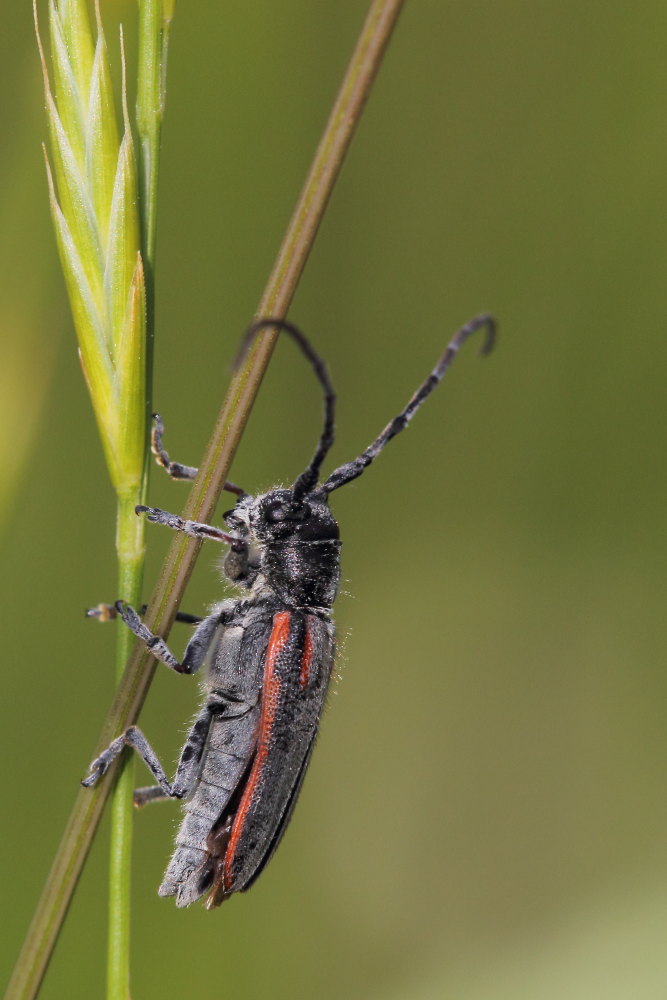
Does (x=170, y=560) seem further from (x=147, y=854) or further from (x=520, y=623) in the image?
(x=520, y=623)

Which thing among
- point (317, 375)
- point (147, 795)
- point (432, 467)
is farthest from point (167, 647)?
point (432, 467)

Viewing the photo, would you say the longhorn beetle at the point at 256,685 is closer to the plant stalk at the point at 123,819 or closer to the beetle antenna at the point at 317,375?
the beetle antenna at the point at 317,375

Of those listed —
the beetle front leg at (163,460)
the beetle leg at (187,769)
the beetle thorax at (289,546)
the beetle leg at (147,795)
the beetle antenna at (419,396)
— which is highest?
the beetle antenna at (419,396)

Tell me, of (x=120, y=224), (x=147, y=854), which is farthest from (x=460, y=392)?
(x=120, y=224)

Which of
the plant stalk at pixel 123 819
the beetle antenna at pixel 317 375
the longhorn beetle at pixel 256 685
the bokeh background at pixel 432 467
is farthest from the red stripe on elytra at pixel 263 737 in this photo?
the plant stalk at pixel 123 819

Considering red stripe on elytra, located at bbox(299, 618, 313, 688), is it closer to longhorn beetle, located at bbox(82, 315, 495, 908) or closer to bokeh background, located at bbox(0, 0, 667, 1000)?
longhorn beetle, located at bbox(82, 315, 495, 908)

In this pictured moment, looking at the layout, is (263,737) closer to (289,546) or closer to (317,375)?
(289,546)

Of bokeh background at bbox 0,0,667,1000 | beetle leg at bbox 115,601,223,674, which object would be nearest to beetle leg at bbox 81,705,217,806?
beetle leg at bbox 115,601,223,674
